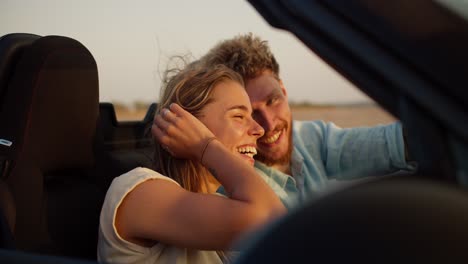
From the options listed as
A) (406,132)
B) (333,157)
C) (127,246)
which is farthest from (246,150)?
(406,132)

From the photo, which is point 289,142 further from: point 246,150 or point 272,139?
point 246,150

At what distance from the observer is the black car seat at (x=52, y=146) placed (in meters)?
2.04

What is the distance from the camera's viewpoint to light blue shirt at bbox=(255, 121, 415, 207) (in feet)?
9.38

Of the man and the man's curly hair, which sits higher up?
the man's curly hair

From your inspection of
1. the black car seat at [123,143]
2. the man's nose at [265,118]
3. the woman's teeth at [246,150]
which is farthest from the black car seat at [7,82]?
the man's nose at [265,118]

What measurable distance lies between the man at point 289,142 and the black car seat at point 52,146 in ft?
2.61

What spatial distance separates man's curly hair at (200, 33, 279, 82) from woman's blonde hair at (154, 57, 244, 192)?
0.48 m

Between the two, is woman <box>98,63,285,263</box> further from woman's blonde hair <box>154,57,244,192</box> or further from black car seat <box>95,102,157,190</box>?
black car seat <box>95,102,157,190</box>

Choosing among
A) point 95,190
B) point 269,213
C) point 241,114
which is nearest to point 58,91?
point 95,190

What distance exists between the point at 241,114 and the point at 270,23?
44.6 inches

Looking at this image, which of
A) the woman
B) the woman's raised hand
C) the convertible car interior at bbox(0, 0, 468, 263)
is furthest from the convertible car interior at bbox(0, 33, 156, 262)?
the convertible car interior at bbox(0, 0, 468, 263)

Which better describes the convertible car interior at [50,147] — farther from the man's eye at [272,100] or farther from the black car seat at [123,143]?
the man's eye at [272,100]

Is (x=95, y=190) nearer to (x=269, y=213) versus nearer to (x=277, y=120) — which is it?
(x=269, y=213)

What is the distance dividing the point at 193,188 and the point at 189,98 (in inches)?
15.0
